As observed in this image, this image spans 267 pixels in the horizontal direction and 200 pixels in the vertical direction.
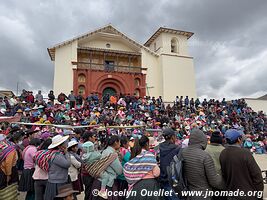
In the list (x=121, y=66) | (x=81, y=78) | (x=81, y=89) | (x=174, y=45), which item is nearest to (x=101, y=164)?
(x=81, y=89)

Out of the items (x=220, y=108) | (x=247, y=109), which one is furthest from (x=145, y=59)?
(x=247, y=109)

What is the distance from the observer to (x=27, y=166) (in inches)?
194

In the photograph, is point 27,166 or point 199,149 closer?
point 199,149

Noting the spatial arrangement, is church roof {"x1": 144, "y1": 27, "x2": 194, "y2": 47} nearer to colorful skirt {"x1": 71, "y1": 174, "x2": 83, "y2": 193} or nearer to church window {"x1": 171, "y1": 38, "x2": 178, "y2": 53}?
church window {"x1": 171, "y1": 38, "x2": 178, "y2": 53}

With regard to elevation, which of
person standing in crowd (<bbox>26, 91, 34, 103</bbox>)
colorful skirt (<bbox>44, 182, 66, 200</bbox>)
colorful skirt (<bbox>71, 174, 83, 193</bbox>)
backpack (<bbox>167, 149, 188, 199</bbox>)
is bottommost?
colorful skirt (<bbox>71, 174, 83, 193</bbox>)

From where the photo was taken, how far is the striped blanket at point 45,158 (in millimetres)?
3883

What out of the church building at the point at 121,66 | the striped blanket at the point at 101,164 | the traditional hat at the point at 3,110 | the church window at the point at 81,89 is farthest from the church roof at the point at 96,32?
the striped blanket at the point at 101,164

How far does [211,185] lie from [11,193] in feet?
12.4

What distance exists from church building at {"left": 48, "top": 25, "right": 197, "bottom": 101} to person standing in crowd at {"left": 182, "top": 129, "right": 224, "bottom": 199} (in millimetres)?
21205

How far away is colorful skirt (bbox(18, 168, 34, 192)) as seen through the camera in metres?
4.80

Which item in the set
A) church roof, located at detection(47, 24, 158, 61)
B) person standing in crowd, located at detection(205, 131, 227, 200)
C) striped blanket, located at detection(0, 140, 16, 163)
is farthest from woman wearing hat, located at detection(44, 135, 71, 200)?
church roof, located at detection(47, 24, 158, 61)

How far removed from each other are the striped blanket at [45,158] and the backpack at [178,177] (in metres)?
1.93

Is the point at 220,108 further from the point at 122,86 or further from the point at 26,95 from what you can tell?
the point at 26,95

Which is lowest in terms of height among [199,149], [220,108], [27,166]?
[27,166]
